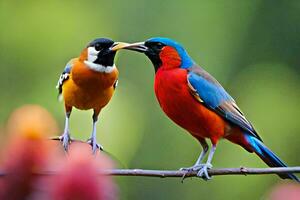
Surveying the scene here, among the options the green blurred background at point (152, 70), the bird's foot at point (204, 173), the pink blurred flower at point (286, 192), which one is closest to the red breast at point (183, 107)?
the bird's foot at point (204, 173)

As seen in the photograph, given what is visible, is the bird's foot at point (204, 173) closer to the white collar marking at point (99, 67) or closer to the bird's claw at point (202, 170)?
the bird's claw at point (202, 170)

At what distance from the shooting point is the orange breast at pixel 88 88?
185 centimetres

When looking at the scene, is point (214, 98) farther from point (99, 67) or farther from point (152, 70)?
point (152, 70)

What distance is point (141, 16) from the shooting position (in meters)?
5.57

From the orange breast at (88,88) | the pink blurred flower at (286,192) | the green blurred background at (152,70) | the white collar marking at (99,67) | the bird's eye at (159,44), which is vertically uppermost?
the pink blurred flower at (286,192)

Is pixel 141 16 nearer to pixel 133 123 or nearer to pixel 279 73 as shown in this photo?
pixel 279 73

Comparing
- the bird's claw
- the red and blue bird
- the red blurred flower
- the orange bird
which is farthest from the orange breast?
the red blurred flower

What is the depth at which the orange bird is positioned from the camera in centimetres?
184

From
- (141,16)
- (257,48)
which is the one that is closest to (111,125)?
(141,16)

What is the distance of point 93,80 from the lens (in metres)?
1.89

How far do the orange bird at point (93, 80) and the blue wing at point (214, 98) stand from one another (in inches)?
8.0

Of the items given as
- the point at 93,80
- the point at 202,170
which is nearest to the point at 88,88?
the point at 93,80

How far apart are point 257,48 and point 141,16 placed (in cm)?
110

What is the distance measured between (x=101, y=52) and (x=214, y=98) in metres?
0.30
